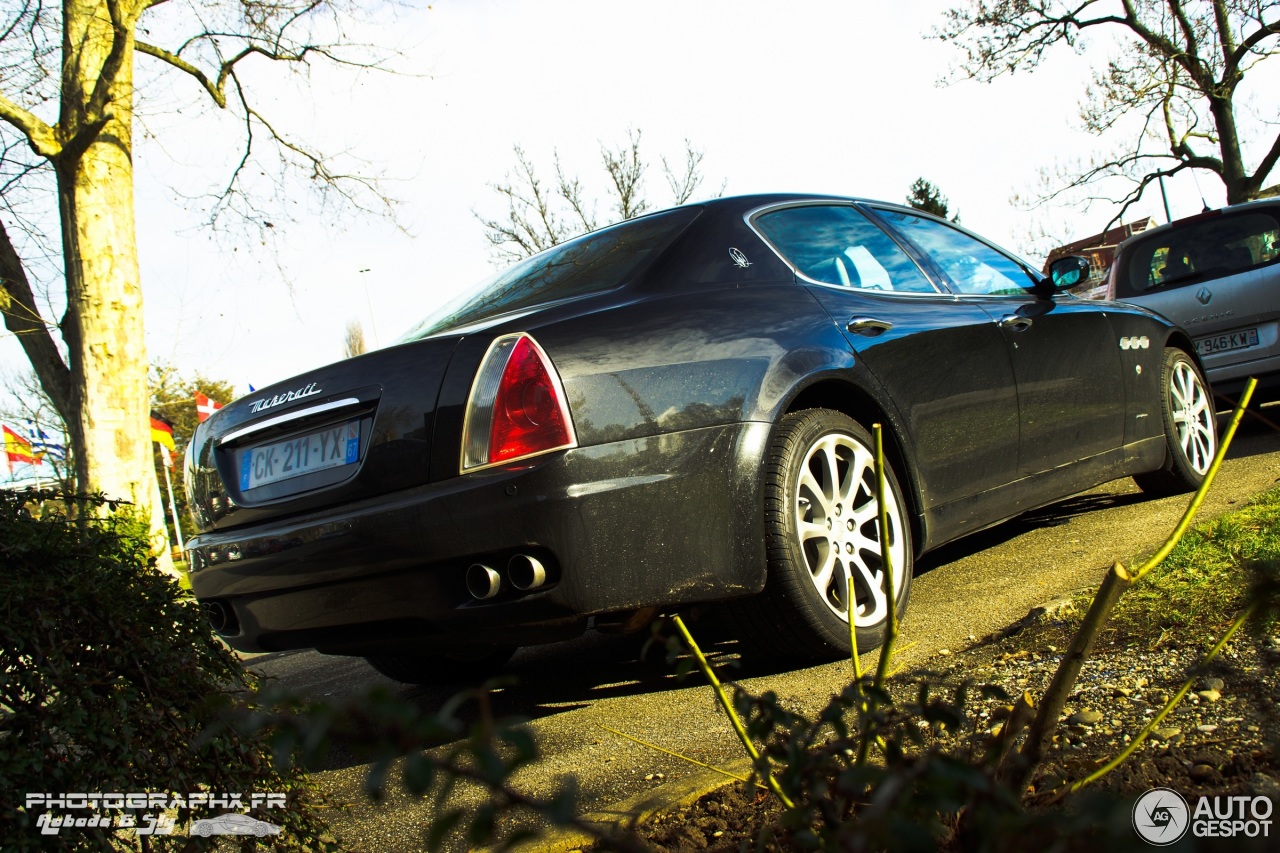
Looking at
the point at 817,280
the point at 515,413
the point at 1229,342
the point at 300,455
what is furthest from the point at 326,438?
the point at 1229,342

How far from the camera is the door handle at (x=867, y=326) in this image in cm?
356

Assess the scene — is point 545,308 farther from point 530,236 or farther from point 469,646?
point 530,236

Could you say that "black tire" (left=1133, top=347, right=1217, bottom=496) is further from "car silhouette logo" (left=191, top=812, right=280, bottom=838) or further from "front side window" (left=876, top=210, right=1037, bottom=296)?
"car silhouette logo" (left=191, top=812, right=280, bottom=838)

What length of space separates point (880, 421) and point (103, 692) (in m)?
2.49

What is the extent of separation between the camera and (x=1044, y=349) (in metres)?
4.52

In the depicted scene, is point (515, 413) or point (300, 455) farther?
point (300, 455)

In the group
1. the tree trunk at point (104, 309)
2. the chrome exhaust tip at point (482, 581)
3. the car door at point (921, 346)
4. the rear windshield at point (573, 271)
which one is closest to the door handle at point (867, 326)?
the car door at point (921, 346)

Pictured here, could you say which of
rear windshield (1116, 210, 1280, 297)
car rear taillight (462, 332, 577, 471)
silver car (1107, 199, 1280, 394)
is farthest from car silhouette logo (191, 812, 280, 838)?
rear windshield (1116, 210, 1280, 297)

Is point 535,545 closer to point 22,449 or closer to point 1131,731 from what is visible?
point 1131,731

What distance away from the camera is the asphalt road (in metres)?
2.47

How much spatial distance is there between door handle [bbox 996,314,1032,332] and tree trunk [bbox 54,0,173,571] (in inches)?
314

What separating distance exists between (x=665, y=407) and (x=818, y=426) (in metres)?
0.61

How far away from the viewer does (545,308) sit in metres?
3.14

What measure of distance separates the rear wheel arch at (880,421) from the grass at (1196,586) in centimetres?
78
